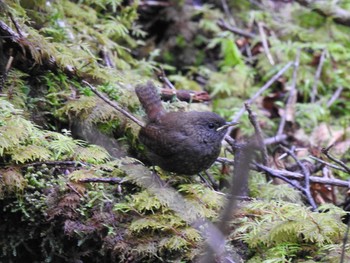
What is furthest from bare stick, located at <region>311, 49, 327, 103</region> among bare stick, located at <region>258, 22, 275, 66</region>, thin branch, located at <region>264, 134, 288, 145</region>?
thin branch, located at <region>264, 134, 288, 145</region>

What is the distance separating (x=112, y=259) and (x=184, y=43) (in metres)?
3.62

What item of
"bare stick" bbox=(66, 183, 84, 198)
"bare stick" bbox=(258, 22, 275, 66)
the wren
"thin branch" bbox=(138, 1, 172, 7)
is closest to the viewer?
"bare stick" bbox=(66, 183, 84, 198)

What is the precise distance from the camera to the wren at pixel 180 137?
305 centimetres

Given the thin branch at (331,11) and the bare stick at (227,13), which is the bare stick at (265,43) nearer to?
the bare stick at (227,13)

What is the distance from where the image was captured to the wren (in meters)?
3.05

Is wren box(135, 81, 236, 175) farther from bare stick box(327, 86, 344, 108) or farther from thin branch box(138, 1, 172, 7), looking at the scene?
thin branch box(138, 1, 172, 7)

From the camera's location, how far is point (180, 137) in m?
3.15

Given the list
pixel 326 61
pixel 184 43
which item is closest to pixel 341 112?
pixel 326 61

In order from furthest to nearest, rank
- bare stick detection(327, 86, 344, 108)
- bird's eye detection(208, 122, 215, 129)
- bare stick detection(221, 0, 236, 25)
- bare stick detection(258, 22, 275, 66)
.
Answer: bare stick detection(221, 0, 236, 25), bare stick detection(258, 22, 275, 66), bare stick detection(327, 86, 344, 108), bird's eye detection(208, 122, 215, 129)

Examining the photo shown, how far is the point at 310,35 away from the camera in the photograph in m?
5.96

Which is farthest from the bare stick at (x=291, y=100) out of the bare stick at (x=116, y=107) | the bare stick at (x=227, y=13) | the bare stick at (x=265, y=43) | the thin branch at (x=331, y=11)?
the bare stick at (x=116, y=107)

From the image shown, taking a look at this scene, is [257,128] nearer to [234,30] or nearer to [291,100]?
[291,100]

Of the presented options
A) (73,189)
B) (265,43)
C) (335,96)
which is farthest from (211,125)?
(265,43)

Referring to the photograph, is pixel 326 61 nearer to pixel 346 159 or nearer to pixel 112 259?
pixel 346 159
